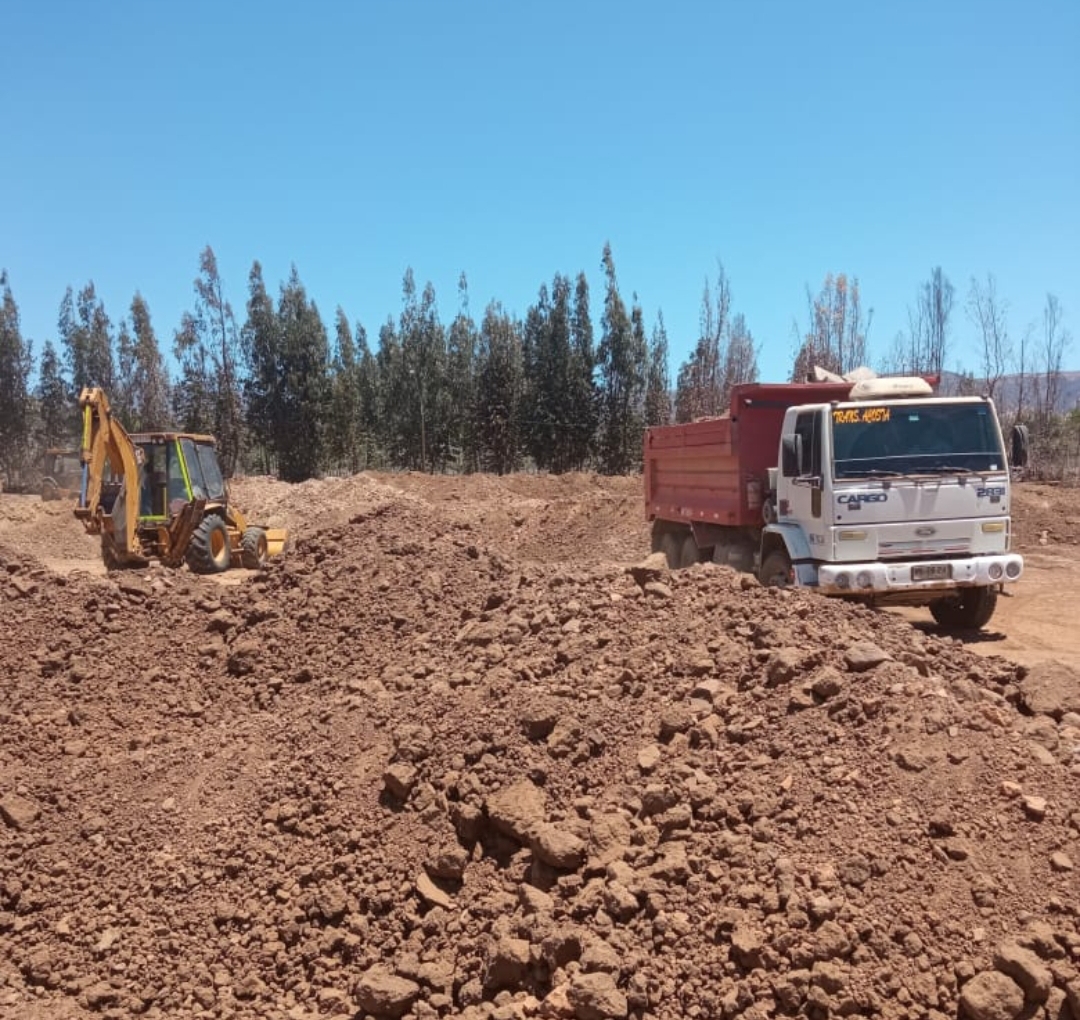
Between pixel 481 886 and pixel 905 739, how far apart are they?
1.89 metres

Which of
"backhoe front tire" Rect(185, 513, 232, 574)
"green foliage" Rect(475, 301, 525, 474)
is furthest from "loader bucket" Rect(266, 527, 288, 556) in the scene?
"green foliage" Rect(475, 301, 525, 474)

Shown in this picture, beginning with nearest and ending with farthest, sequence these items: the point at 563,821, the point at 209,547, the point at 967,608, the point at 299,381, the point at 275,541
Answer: the point at 563,821 < the point at 967,608 < the point at 209,547 < the point at 275,541 < the point at 299,381

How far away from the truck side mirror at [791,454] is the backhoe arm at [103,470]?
8.93 meters

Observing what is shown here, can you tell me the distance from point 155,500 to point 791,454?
9.92m

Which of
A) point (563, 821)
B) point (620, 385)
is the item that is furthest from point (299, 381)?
point (563, 821)

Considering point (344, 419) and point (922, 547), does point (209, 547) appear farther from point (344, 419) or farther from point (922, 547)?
point (344, 419)

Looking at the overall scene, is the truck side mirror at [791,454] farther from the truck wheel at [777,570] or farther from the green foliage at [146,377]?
the green foliage at [146,377]

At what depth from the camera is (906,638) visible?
5.48 metres

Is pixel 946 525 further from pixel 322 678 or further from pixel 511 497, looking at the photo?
pixel 511 497

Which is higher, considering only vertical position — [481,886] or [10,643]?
[10,643]

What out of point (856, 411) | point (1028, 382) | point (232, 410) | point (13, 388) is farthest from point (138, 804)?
point (13, 388)

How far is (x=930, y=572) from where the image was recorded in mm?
8734

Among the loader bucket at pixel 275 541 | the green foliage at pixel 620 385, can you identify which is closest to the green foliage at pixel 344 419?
the green foliage at pixel 620 385

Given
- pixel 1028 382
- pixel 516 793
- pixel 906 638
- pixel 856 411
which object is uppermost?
pixel 1028 382
